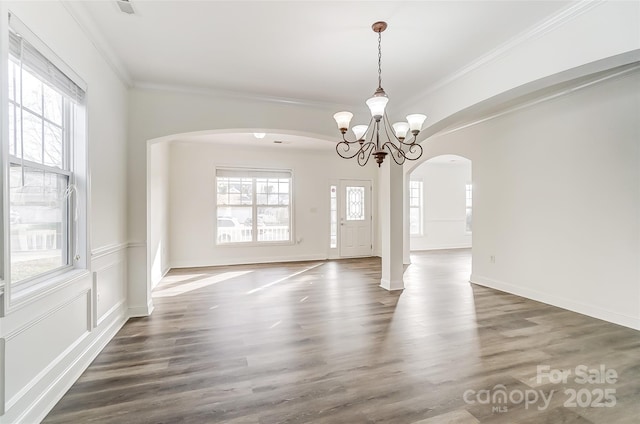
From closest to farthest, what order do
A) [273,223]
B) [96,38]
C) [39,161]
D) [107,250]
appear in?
[39,161] < [96,38] < [107,250] < [273,223]

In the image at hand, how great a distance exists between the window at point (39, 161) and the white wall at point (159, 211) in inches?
90.4

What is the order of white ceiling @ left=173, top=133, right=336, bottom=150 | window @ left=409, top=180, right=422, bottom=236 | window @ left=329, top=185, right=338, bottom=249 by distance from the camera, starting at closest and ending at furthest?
white ceiling @ left=173, top=133, right=336, bottom=150, window @ left=329, top=185, right=338, bottom=249, window @ left=409, top=180, right=422, bottom=236

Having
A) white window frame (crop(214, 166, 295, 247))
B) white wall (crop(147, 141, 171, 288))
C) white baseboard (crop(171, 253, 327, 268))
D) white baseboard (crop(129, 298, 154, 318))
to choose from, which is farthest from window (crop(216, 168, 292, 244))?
white baseboard (crop(129, 298, 154, 318))

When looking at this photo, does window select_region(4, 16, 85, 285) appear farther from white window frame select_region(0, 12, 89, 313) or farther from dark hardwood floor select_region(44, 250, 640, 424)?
dark hardwood floor select_region(44, 250, 640, 424)

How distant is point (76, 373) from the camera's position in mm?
2273

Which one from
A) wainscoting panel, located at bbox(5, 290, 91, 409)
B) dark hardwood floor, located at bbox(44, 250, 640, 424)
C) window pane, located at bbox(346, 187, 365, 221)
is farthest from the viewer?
window pane, located at bbox(346, 187, 365, 221)

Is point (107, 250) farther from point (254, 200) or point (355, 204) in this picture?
point (355, 204)

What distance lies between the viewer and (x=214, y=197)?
680 cm

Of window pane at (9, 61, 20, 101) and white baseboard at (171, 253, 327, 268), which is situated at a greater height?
window pane at (9, 61, 20, 101)

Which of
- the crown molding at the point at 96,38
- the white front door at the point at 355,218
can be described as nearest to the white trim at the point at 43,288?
the crown molding at the point at 96,38

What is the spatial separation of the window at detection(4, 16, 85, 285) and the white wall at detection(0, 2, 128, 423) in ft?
0.43

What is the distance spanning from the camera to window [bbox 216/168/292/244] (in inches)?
274

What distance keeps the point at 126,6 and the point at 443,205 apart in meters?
8.94

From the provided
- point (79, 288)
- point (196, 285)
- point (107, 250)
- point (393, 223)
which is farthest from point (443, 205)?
point (79, 288)
